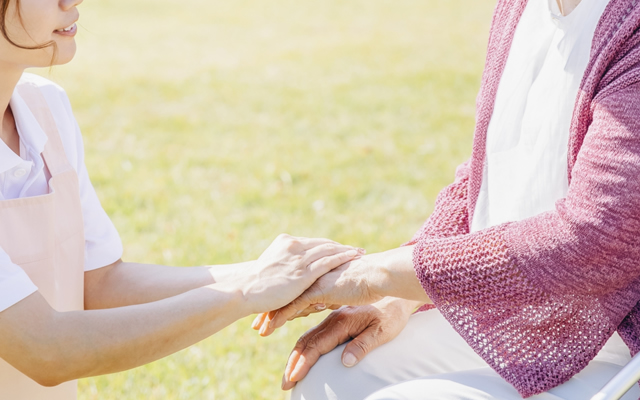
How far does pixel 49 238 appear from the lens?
1.92 metres

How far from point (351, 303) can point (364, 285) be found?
7cm

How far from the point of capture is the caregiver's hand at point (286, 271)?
80.3 inches

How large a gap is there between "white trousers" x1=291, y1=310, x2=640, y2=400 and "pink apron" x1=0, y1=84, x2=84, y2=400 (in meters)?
0.70

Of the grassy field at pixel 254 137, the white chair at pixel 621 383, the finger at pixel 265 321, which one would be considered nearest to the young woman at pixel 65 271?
the finger at pixel 265 321

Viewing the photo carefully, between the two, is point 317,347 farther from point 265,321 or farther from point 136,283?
point 136,283

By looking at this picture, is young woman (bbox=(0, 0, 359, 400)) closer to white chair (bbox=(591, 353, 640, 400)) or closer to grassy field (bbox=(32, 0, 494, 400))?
grassy field (bbox=(32, 0, 494, 400))

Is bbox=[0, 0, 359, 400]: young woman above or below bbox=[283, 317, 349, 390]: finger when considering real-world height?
above

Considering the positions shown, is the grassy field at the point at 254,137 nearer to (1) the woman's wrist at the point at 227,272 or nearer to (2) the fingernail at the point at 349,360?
(1) the woman's wrist at the point at 227,272

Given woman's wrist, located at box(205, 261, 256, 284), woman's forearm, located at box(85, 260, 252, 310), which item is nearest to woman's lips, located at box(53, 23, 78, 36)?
woman's forearm, located at box(85, 260, 252, 310)

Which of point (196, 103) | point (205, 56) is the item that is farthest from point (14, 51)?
point (205, 56)

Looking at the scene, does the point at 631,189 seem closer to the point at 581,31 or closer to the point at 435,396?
the point at 581,31

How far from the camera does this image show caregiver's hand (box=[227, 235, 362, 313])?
2039 mm

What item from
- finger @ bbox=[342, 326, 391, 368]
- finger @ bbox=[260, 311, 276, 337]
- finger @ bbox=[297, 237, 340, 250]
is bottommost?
finger @ bbox=[260, 311, 276, 337]

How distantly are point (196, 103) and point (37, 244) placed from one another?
546 cm
